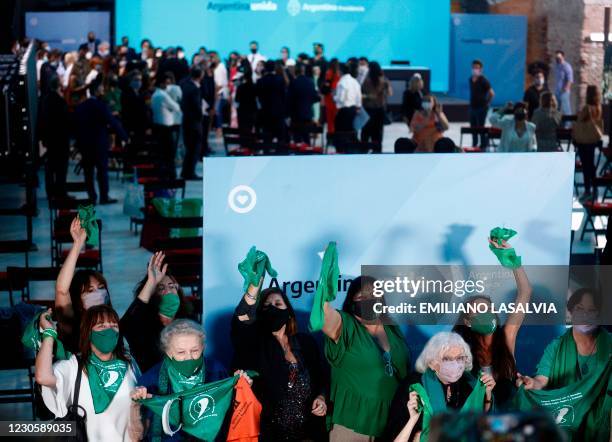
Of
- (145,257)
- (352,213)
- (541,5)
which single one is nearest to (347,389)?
(352,213)

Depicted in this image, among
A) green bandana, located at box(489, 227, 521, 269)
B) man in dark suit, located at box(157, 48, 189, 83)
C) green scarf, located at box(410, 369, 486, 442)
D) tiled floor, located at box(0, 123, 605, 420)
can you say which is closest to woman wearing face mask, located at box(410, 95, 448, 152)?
tiled floor, located at box(0, 123, 605, 420)

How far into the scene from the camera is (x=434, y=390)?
5.14m

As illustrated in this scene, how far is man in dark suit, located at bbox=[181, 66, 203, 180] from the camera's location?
687 inches

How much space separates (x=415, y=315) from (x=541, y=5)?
2305 centimetres

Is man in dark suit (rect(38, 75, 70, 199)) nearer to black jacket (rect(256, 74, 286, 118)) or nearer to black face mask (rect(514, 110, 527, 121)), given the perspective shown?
black jacket (rect(256, 74, 286, 118))

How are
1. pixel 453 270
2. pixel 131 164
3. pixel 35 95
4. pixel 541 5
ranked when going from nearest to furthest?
1. pixel 453 270
2. pixel 131 164
3. pixel 35 95
4. pixel 541 5

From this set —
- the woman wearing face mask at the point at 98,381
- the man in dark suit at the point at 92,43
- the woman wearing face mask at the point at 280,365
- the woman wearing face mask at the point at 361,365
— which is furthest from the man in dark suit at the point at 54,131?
the man in dark suit at the point at 92,43

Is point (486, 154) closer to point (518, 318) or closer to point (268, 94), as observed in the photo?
point (518, 318)

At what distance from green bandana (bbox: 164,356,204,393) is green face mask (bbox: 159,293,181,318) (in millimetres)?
808

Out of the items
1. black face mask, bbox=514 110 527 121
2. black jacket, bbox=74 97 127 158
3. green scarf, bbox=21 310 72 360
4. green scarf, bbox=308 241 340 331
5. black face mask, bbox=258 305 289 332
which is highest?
black face mask, bbox=514 110 527 121

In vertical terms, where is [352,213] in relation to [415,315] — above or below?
above

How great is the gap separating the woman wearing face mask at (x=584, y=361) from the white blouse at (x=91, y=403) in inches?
73.8

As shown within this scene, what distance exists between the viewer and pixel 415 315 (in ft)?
19.7

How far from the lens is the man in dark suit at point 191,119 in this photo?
1745 centimetres
